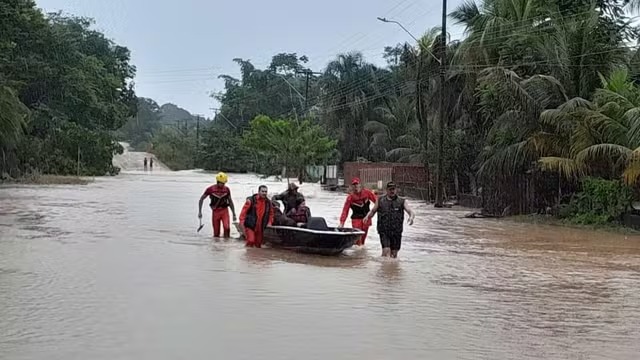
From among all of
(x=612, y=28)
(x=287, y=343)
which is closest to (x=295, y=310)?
(x=287, y=343)

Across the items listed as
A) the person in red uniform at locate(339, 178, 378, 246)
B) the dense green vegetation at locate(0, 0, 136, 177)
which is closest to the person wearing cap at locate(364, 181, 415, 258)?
the person in red uniform at locate(339, 178, 378, 246)

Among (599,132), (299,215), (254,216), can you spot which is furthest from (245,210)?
(599,132)

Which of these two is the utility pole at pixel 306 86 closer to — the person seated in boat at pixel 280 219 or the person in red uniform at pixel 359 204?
the person in red uniform at pixel 359 204

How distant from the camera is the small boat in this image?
633 inches

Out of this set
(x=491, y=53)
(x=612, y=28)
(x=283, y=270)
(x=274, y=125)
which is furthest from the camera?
(x=274, y=125)

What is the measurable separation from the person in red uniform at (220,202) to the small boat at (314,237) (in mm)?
1847

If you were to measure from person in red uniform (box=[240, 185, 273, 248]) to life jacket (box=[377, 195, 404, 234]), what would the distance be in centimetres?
286

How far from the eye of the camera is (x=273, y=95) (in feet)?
331

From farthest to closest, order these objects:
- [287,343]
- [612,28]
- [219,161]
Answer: [219,161]
[612,28]
[287,343]

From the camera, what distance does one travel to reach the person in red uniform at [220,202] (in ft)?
61.6

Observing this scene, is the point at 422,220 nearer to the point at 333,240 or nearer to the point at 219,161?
the point at 333,240

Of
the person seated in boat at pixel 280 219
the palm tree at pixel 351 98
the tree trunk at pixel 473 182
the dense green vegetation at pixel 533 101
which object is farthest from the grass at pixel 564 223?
the palm tree at pixel 351 98

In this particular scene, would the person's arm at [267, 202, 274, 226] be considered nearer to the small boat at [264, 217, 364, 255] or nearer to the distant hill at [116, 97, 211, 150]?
the small boat at [264, 217, 364, 255]

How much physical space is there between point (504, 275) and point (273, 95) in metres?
87.3
